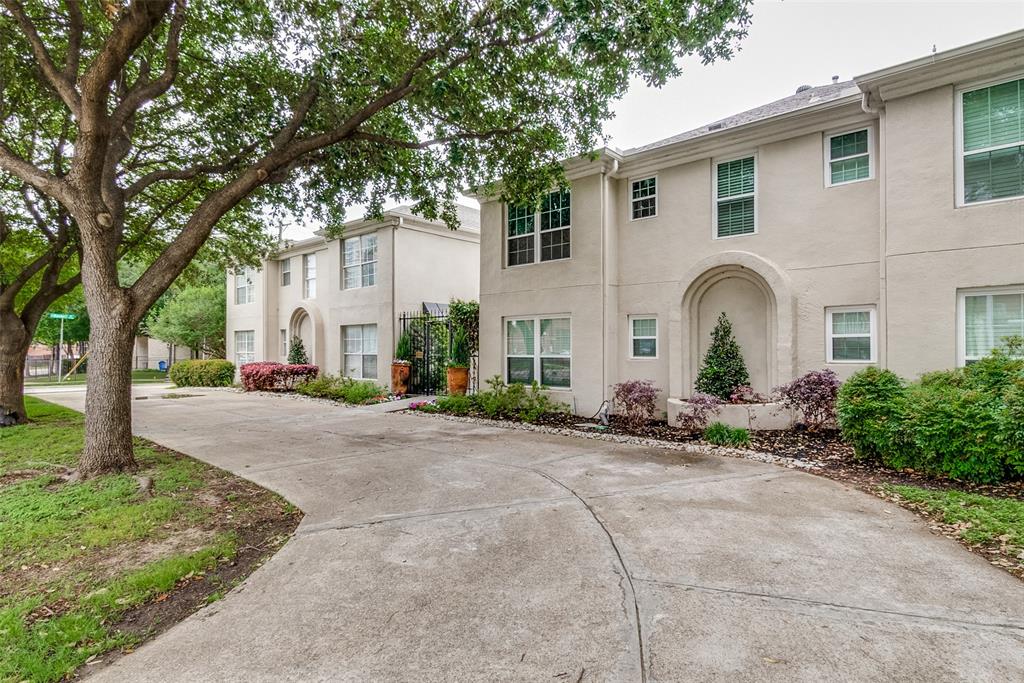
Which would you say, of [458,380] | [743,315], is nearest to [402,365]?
[458,380]

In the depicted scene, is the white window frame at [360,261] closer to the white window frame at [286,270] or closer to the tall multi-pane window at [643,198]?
the white window frame at [286,270]

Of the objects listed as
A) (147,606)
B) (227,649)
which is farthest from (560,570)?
(147,606)

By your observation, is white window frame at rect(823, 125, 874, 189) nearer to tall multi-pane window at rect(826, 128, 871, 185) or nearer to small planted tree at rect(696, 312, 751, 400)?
tall multi-pane window at rect(826, 128, 871, 185)

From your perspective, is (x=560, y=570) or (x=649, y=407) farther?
(x=649, y=407)

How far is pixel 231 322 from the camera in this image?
2231 cm

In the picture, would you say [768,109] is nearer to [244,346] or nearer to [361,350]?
[361,350]

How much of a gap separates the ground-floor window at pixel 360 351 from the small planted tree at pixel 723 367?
422 inches

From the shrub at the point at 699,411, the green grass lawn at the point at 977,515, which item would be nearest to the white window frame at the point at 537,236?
the shrub at the point at 699,411

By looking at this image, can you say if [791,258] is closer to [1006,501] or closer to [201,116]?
[1006,501]

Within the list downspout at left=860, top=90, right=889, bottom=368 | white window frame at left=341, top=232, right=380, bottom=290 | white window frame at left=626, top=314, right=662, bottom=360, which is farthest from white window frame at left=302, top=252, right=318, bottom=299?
downspout at left=860, top=90, right=889, bottom=368

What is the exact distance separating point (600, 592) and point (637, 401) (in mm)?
6466

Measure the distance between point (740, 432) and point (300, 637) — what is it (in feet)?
22.8

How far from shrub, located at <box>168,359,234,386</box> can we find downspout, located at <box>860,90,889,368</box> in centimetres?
2186

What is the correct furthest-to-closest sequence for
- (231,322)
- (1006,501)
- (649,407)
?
1. (231,322)
2. (649,407)
3. (1006,501)
